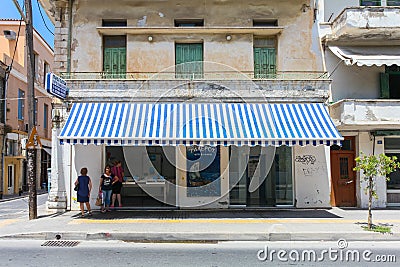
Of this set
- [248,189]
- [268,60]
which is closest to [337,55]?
[268,60]

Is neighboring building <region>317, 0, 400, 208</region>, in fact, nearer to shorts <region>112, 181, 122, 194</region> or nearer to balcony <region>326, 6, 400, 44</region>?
balcony <region>326, 6, 400, 44</region>

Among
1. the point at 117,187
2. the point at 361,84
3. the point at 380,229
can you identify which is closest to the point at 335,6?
the point at 361,84

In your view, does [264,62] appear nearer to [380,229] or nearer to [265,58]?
[265,58]

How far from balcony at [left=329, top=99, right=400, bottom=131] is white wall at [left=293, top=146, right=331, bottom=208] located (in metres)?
1.68

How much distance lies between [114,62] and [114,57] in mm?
197

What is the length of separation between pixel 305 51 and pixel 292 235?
26.4 feet

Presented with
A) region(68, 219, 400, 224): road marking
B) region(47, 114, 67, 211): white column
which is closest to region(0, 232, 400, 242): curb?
region(68, 219, 400, 224): road marking

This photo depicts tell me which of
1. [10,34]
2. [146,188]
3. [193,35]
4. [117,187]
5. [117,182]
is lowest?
[146,188]

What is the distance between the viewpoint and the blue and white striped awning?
1288 centimetres

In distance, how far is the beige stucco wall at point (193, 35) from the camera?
638 inches

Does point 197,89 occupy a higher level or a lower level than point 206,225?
higher

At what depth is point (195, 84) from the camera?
15531mm

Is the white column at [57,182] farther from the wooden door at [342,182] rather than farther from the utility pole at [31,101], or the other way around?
the wooden door at [342,182]

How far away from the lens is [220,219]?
13633 mm
